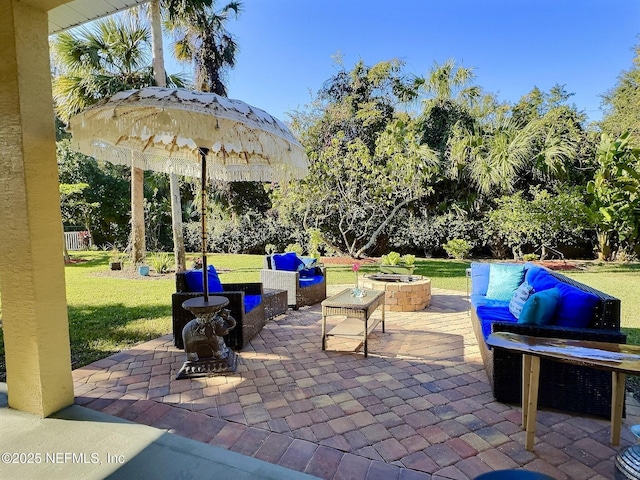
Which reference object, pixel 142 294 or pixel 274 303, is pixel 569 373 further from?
pixel 142 294

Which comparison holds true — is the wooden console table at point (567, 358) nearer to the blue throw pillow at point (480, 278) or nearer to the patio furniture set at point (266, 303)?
the patio furniture set at point (266, 303)

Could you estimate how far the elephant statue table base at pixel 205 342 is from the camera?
11.5ft

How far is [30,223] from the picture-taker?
8.43 feet

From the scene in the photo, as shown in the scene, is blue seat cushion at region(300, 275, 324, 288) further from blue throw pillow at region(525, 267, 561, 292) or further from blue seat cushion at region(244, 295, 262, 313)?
blue throw pillow at region(525, 267, 561, 292)

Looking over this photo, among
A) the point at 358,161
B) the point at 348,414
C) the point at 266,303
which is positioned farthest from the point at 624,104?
the point at 348,414

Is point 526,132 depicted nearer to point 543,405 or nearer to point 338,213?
point 338,213

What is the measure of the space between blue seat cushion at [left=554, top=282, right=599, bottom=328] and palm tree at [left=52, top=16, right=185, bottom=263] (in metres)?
9.46

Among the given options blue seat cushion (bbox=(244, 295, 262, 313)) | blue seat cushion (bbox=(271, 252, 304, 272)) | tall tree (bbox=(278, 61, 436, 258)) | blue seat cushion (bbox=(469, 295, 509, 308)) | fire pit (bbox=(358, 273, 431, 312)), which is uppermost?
tall tree (bbox=(278, 61, 436, 258))

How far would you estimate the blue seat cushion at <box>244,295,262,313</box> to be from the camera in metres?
4.50

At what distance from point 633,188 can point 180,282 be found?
655 centimetres

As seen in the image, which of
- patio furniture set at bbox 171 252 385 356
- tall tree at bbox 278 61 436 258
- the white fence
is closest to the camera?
patio furniture set at bbox 171 252 385 356

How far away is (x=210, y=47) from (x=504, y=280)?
1109 centimetres

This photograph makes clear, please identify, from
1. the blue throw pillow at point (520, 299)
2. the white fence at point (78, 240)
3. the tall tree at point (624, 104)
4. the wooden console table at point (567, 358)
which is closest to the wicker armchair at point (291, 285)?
the blue throw pillow at point (520, 299)

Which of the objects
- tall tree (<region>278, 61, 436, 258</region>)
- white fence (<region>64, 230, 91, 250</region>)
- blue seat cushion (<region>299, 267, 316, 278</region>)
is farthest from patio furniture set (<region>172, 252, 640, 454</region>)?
white fence (<region>64, 230, 91, 250</region>)
